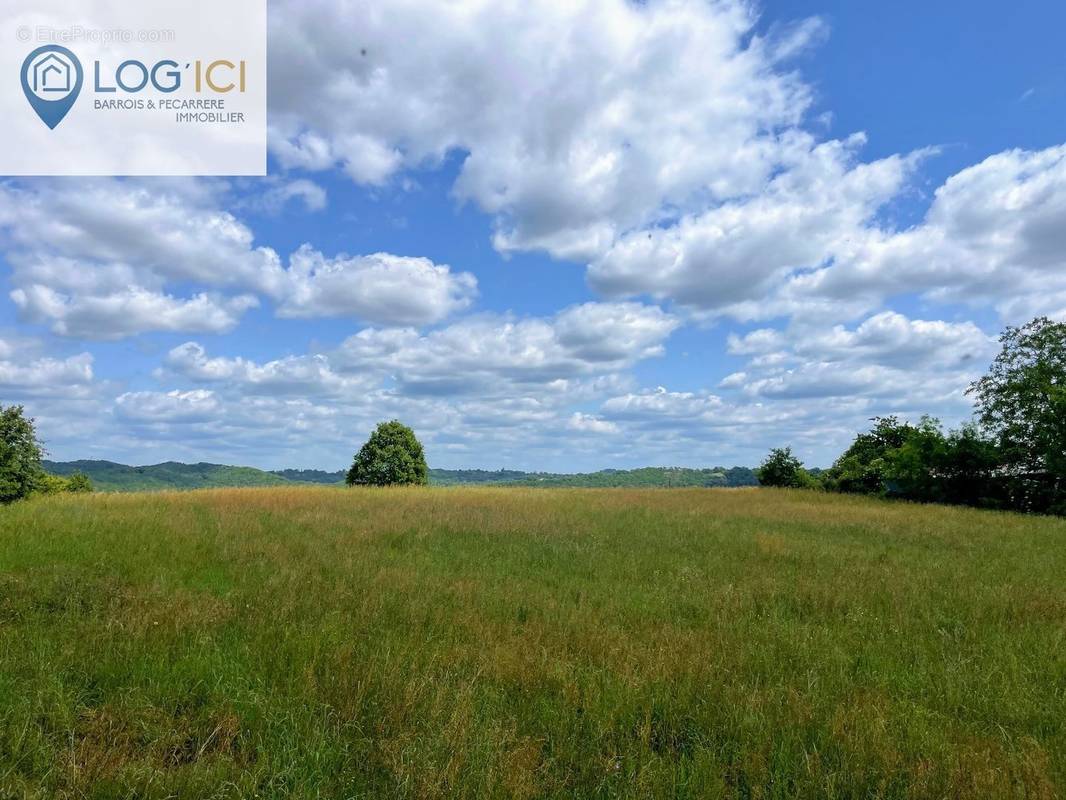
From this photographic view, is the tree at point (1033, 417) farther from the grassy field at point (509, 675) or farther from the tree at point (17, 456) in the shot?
the tree at point (17, 456)

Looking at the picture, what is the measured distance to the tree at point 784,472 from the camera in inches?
1566

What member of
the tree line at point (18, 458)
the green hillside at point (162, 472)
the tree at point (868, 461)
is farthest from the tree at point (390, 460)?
the green hillside at point (162, 472)

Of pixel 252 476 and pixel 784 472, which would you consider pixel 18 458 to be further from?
pixel 252 476

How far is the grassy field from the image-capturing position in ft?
11.8

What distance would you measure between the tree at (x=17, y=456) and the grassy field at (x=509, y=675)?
21.6 m

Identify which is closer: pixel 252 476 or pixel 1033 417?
pixel 1033 417

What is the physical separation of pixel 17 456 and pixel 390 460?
21.9 metres

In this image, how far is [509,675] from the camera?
505cm

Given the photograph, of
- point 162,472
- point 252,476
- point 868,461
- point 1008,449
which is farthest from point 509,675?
point 162,472

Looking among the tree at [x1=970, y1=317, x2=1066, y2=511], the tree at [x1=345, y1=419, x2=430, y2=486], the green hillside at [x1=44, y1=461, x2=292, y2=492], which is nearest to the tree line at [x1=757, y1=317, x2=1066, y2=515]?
the tree at [x1=970, y1=317, x2=1066, y2=511]

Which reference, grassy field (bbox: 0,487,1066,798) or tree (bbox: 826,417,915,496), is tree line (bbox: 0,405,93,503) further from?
tree (bbox: 826,417,915,496)

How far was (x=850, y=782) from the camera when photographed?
11.8ft

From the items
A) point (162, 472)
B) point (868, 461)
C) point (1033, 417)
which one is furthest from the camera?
point (162, 472)

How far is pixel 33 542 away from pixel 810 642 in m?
12.3
